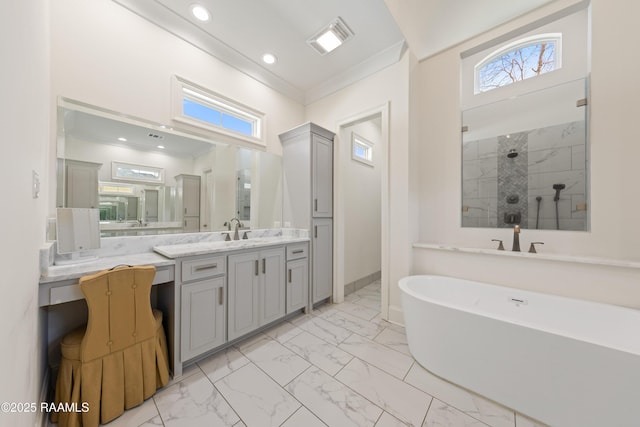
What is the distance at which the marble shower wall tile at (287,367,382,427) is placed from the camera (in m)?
1.31

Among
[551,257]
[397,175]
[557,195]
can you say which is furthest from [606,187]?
[397,175]

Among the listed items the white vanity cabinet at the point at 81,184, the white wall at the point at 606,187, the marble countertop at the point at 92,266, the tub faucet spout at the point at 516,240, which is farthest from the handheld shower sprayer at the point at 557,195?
the white vanity cabinet at the point at 81,184

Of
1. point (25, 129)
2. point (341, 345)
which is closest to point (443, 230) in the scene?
point (341, 345)

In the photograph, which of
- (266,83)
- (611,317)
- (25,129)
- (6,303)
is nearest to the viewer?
(6,303)

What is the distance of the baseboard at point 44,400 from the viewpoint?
113cm

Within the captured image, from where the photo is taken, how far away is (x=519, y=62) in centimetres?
225

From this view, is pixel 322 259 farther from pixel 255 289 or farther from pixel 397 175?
pixel 397 175

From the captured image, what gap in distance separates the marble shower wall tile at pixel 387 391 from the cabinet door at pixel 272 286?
90 centimetres

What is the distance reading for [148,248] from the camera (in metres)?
1.94

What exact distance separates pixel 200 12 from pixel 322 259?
9.50ft

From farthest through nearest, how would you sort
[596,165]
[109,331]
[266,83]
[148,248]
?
1. [266,83]
2. [148,248]
3. [596,165]
4. [109,331]

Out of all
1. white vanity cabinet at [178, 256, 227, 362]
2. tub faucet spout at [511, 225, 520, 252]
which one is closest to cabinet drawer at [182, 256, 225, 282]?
white vanity cabinet at [178, 256, 227, 362]

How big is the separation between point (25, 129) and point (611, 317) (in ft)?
11.5

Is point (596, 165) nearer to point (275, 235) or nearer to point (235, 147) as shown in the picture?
point (275, 235)
